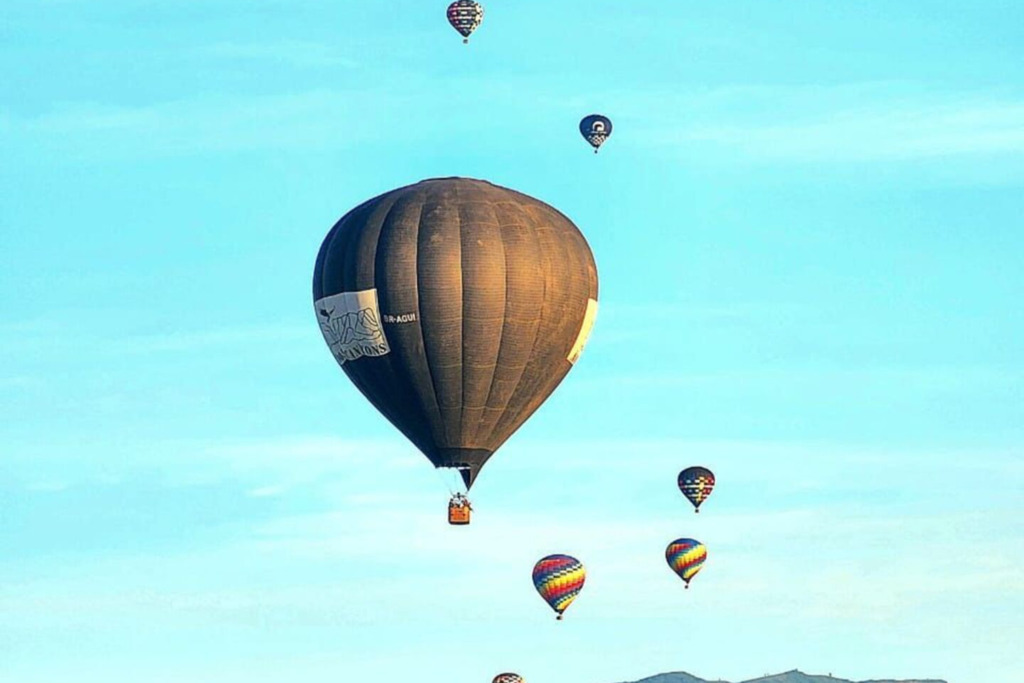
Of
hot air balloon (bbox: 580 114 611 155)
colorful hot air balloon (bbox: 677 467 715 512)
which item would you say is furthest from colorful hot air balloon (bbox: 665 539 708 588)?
hot air balloon (bbox: 580 114 611 155)

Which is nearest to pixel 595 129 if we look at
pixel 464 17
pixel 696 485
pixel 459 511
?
pixel 464 17

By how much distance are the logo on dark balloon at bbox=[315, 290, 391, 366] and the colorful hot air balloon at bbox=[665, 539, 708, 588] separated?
27.9 m

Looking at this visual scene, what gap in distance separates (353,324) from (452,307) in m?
4.42

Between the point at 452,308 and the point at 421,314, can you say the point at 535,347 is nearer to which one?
the point at 452,308

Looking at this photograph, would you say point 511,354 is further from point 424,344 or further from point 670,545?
point 670,545

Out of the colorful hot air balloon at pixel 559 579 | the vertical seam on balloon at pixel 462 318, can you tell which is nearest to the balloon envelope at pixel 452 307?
the vertical seam on balloon at pixel 462 318

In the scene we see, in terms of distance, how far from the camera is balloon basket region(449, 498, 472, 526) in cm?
9612

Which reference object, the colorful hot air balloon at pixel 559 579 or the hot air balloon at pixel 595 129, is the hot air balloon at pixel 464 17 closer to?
the hot air balloon at pixel 595 129

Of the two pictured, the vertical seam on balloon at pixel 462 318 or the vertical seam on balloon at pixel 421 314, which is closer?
the vertical seam on balloon at pixel 462 318

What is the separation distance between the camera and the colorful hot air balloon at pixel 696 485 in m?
115

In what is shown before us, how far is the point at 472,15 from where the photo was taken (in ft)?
365

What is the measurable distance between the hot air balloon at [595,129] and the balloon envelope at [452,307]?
18872 millimetres

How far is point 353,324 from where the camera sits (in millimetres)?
95125

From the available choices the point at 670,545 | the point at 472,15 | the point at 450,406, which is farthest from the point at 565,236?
the point at 670,545
